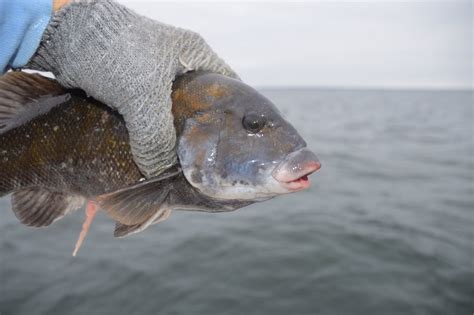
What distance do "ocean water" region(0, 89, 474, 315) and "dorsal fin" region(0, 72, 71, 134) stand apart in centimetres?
414

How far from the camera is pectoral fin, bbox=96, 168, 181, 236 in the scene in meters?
2.32

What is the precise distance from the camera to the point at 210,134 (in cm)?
237

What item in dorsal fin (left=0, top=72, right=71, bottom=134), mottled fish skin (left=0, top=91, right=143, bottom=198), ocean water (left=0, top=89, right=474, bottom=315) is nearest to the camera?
mottled fish skin (left=0, top=91, right=143, bottom=198)

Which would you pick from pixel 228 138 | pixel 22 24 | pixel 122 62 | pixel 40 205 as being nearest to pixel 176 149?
pixel 228 138

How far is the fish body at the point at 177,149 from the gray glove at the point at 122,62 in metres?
0.17

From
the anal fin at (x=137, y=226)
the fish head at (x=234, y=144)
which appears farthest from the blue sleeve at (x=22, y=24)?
the anal fin at (x=137, y=226)

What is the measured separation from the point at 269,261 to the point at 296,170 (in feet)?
17.5

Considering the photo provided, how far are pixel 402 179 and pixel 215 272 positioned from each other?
866 cm

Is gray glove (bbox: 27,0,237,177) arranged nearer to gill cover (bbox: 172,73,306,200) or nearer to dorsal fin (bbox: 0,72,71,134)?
gill cover (bbox: 172,73,306,200)

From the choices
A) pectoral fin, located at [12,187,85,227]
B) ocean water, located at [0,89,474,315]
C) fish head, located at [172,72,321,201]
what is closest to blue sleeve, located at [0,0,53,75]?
fish head, located at [172,72,321,201]

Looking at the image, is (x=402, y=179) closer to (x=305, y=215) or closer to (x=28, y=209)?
(x=305, y=215)

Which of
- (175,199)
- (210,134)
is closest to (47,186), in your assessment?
(175,199)

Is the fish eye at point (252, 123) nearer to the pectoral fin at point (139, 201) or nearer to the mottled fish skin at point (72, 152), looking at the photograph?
the pectoral fin at point (139, 201)

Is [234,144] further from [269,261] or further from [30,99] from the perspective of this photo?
[269,261]
